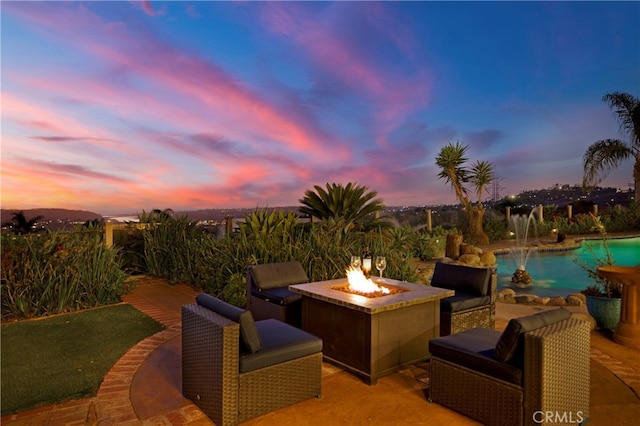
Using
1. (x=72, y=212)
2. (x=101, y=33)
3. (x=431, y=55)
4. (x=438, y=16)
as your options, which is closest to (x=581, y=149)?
(x=431, y=55)

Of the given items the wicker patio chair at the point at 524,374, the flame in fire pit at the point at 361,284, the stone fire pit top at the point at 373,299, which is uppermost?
the flame in fire pit at the point at 361,284

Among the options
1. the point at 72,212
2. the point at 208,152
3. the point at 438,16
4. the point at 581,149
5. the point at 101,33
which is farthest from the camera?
the point at 581,149

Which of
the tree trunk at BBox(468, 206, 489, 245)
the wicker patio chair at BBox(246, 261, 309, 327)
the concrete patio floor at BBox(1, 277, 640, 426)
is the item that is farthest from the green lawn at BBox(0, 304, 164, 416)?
the tree trunk at BBox(468, 206, 489, 245)

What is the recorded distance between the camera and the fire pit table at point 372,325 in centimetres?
332

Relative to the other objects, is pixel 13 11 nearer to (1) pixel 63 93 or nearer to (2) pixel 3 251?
(1) pixel 63 93

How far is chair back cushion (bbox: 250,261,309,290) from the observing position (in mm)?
4797

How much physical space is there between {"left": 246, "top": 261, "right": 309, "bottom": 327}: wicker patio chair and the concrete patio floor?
2.68 feet

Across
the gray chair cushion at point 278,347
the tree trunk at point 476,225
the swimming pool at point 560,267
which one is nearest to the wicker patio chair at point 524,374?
the gray chair cushion at point 278,347

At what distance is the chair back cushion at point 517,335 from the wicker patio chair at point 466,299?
1.56 m

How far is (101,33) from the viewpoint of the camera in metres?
7.00

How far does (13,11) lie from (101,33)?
120cm

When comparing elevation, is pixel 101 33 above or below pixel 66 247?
above

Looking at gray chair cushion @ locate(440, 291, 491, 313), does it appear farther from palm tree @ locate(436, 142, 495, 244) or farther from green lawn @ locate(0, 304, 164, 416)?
palm tree @ locate(436, 142, 495, 244)

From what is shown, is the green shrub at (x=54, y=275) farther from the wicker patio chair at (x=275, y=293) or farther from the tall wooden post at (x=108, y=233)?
the wicker patio chair at (x=275, y=293)
